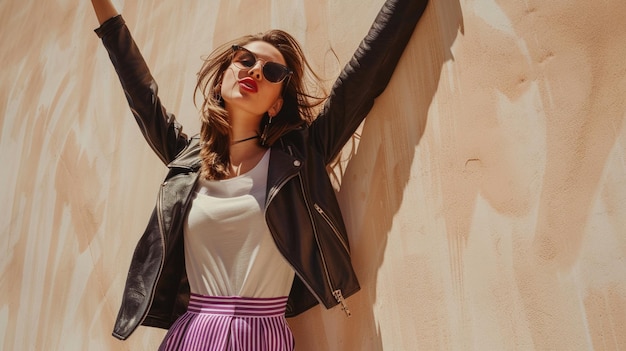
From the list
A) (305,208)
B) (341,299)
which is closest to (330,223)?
(305,208)

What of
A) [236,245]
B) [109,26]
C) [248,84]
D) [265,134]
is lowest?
[236,245]

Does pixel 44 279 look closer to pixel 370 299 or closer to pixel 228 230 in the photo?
pixel 228 230

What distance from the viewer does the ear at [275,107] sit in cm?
147

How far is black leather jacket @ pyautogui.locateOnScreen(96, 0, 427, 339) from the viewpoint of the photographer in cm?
126

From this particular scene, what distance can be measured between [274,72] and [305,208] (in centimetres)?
36

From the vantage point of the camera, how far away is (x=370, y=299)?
1336mm

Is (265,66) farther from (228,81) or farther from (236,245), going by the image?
(236,245)

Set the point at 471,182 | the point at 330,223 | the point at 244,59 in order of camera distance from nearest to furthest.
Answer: the point at 471,182 < the point at 330,223 < the point at 244,59

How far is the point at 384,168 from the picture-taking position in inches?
54.8

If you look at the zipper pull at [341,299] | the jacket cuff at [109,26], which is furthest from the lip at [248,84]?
the zipper pull at [341,299]

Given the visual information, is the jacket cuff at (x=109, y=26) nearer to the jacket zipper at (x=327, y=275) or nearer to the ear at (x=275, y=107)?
the ear at (x=275, y=107)

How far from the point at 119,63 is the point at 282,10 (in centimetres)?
59

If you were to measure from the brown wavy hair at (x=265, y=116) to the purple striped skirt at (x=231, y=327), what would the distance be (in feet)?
1.06

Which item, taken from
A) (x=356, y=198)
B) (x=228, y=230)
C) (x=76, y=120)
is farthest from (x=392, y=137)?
(x=76, y=120)
